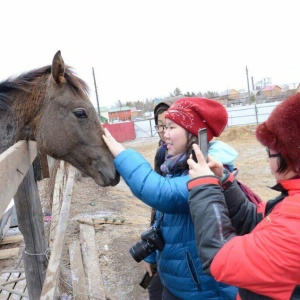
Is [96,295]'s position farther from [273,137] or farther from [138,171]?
[273,137]

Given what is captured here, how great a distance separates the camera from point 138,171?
5.21 feet

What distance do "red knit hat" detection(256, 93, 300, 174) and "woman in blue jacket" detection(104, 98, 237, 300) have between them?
1.43 ft

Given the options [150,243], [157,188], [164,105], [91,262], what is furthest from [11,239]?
[157,188]

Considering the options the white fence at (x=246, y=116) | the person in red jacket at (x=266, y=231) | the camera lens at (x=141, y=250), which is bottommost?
the white fence at (x=246, y=116)

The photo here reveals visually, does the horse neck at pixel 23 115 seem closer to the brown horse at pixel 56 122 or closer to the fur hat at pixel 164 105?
the brown horse at pixel 56 122

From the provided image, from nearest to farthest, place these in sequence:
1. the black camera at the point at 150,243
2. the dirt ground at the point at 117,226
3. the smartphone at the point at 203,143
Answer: the smartphone at the point at 203,143 → the black camera at the point at 150,243 → the dirt ground at the point at 117,226

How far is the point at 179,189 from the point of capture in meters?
1.52

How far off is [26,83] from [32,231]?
1122 millimetres

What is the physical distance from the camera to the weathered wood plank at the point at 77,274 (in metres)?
3.35

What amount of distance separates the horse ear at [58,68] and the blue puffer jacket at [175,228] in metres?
0.95

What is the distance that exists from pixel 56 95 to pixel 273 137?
1699mm

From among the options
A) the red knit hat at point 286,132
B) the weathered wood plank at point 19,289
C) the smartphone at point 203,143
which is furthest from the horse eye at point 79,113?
the weathered wood plank at point 19,289

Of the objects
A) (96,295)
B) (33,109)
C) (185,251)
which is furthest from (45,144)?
(96,295)

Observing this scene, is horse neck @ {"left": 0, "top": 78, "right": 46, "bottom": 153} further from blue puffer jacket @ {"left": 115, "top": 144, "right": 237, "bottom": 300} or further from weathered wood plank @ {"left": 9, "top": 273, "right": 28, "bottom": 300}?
weathered wood plank @ {"left": 9, "top": 273, "right": 28, "bottom": 300}
